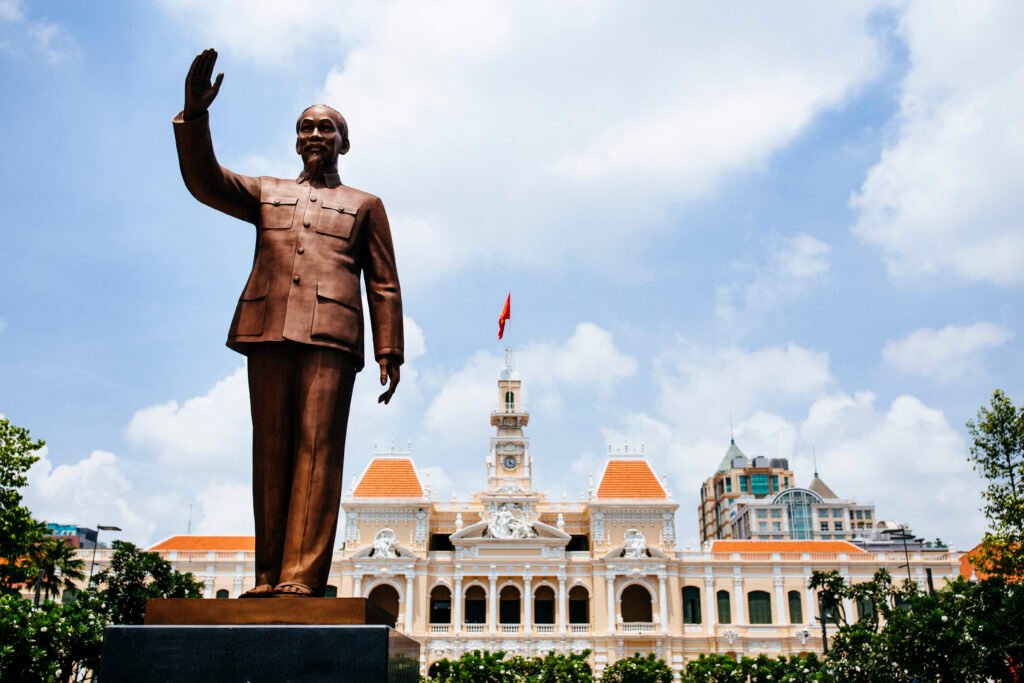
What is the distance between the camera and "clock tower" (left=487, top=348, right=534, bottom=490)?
46875 mm

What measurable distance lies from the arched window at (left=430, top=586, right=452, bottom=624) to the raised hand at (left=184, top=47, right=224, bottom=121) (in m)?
39.7

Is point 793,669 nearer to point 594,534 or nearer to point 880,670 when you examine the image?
point 880,670

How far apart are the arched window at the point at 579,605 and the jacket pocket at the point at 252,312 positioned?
39518mm

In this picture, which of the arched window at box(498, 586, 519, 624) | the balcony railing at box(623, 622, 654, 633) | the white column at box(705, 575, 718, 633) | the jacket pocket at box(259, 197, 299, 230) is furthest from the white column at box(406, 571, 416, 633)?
the jacket pocket at box(259, 197, 299, 230)

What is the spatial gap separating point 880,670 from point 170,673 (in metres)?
22.1

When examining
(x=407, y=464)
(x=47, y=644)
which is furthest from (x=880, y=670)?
(x=407, y=464)

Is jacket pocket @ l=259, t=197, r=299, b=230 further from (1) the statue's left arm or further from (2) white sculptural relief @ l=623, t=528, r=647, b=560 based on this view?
(2) white sculptural relief @ l=623, t=528, r=647, b=560

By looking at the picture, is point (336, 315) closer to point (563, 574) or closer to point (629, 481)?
point (563, 574)

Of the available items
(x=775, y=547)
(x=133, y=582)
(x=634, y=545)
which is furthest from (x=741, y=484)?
(x=133, y=582)

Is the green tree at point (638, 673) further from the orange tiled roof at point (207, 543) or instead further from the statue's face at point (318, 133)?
the statue's face at point (318, 133)

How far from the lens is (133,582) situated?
105 feet

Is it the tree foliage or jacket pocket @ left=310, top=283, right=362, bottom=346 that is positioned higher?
jacket pocket @ left=310, top=283, right=362, bottom=346

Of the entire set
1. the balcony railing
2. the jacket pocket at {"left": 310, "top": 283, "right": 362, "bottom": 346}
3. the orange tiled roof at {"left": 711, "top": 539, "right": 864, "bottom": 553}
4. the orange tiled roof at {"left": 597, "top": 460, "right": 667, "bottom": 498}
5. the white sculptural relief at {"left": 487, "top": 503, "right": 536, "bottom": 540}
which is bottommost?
the balcony railing

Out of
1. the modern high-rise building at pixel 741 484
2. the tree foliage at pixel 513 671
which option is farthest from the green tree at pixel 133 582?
the modern high-rise building at pixel 741 484
